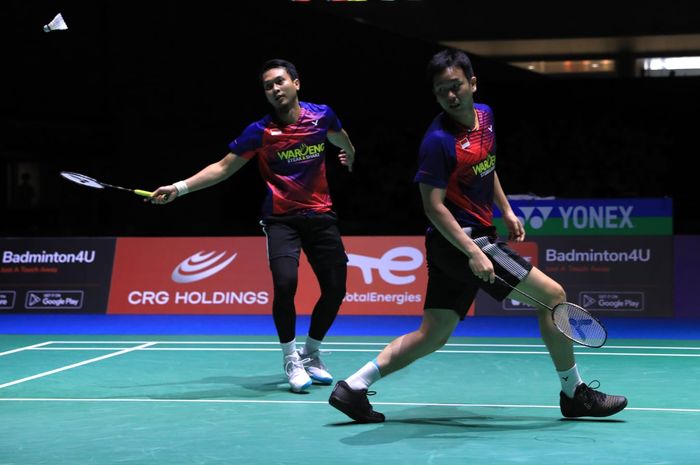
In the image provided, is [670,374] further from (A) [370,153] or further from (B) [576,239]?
(A) [370,153]

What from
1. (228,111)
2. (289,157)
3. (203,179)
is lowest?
(203,179)

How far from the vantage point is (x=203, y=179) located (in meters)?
6.14

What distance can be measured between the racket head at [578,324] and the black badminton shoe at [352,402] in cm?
93

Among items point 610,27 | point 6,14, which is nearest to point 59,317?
point 6,14

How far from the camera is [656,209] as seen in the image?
1052 cm

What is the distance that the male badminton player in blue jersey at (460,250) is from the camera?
4.65m

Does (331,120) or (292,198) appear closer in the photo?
(292,198)

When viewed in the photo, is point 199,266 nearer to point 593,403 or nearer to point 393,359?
point 393,359

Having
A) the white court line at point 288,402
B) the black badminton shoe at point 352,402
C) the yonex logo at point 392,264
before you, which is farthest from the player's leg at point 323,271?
the yonex logo at point 392,264

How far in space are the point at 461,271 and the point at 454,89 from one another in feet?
2.59

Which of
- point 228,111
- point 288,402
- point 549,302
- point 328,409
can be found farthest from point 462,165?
point 228,111

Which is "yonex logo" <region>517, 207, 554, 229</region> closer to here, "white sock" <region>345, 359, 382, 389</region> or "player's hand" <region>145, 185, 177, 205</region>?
"player's hand" <region>145, 185, 177, 205</region>

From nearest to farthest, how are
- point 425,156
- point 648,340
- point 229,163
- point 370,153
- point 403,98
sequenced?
point 425,156
point 229,163
point 648,340
point 370,153
point 403,98

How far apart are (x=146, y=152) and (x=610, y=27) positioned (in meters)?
9.95
